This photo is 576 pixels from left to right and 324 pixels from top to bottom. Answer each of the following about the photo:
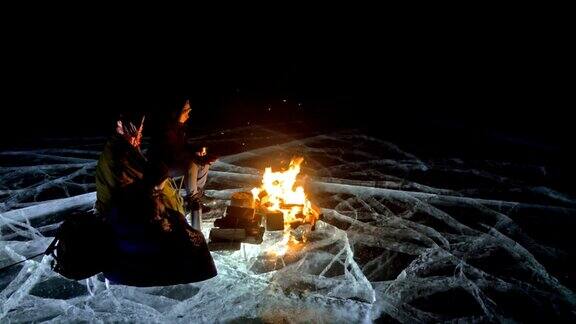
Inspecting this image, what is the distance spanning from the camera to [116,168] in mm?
3512

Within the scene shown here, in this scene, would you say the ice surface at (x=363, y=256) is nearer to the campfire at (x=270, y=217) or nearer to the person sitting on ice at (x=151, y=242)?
the campfire at (x=270, y=217)

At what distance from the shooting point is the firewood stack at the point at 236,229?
4457mm

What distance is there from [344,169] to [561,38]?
9.25 meters

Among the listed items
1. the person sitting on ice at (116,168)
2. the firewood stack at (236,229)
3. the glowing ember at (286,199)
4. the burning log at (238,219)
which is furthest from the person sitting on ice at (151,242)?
the glowing ember at (286,199)

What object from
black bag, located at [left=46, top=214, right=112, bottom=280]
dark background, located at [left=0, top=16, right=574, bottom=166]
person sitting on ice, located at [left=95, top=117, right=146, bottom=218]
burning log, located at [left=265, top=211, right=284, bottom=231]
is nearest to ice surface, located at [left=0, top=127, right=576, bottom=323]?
burning log, located at [left=265, top=211, right=284, bottom=231]

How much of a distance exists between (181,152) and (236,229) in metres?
1.29

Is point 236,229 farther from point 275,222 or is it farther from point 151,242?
point 151,242

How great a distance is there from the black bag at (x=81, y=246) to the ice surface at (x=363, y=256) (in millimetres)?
466

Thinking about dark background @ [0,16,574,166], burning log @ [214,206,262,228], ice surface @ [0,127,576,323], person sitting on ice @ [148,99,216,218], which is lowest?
ice surface @ [0,127,576,323]

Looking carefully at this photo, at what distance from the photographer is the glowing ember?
5.12 m

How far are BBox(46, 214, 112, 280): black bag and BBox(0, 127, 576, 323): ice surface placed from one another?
47 centimetres

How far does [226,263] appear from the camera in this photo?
436 centimetres

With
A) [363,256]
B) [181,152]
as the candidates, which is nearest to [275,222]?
[363,256]

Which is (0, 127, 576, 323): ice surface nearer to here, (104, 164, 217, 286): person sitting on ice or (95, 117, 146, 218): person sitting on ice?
(104, 164, 217, 286): person sitting on ice
